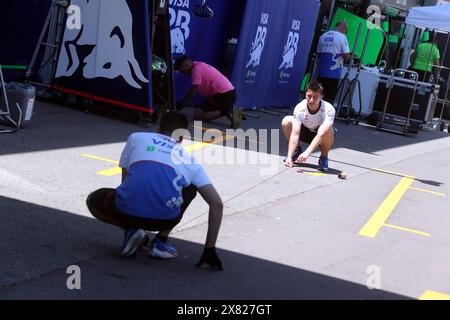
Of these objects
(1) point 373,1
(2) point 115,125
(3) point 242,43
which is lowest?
(2) point 115,125

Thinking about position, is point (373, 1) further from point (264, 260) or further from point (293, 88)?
point (264, 260)

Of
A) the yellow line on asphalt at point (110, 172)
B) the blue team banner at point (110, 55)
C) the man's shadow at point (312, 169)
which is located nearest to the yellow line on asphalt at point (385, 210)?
the man's shadow at point (312, 169)

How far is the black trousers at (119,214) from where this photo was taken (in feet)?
18.7

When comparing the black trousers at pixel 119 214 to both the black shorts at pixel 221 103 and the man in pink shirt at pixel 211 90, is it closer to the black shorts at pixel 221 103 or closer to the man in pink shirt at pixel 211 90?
the man in pink shirt at pixel 211 90

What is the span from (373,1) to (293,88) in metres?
5.22

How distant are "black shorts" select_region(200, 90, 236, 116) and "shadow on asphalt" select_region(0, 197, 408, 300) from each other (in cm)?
681

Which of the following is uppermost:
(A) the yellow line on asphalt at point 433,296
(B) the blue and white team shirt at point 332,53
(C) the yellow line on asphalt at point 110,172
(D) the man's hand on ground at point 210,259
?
(B) the blue and white team shirt at point 332,53

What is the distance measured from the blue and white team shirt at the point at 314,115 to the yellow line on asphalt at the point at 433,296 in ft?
15.7

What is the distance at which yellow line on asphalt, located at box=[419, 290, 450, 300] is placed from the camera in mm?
6081

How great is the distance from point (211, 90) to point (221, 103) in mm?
315

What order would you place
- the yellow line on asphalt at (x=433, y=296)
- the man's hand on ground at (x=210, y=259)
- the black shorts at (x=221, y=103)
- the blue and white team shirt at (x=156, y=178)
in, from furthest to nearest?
the black shorts at (x=221, y=103)
the yellow line on asphalt at (x=433, y=296)
the man's hand on ground at (x=210, y=259)
the blue and white team shirt at (x=156, y=178)

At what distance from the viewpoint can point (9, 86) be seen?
9.91m

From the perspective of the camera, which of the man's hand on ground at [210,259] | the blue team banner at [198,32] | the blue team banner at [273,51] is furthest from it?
the blue team banner at [273,51]
